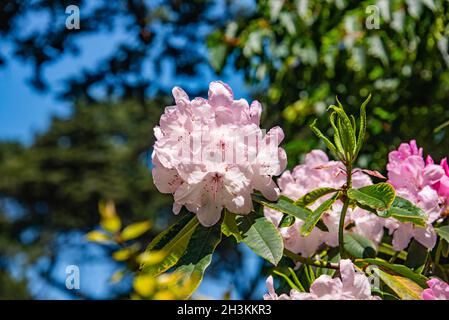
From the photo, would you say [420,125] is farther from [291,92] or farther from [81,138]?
[81,138]

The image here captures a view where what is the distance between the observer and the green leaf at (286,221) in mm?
1192

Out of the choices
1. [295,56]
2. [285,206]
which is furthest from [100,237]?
[295,56]

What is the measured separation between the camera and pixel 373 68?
9.30 feet

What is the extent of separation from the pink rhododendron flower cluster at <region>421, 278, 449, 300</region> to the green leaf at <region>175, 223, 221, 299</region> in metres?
0.33

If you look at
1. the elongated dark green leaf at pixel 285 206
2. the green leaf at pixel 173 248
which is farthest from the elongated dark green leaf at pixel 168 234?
the elongated dark green leaf at pixel 285 206

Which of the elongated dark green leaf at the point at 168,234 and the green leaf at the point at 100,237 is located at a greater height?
the green leaf at the point at 100,237

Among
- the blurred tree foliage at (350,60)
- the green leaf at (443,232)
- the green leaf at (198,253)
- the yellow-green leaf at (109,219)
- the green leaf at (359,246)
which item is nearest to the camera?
the yellow-green leaf at (109,219)

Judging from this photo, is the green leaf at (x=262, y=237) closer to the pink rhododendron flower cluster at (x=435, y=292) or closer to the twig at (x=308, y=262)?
the twig at (x=308, y=262)

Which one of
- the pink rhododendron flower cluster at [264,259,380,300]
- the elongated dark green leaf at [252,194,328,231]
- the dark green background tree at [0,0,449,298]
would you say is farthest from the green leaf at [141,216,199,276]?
→ the dark green background tree at [0,0,449,298]

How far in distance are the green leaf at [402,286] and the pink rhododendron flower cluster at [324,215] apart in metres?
0.20

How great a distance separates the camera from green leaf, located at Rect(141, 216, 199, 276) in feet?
3.74

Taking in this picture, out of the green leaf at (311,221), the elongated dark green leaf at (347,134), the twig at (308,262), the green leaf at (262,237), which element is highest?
the elongated dark green leaf at (347,134)

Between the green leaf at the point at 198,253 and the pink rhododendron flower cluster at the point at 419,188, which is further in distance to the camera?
the pink rhododendron flower cluster at the point at 419,188

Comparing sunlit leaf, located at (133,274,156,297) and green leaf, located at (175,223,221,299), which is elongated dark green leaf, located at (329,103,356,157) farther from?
sunlit leaf, located at (133,274,156,297)
